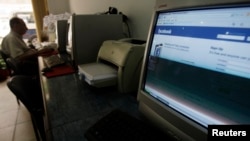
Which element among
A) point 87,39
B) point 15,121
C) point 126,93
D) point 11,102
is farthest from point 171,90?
point 11,102

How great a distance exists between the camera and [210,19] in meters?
0.44

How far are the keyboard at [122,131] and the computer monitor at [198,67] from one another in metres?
0.04

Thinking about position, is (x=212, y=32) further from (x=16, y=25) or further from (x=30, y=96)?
(x=16, y=25)

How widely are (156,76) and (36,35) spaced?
4162 millimetres

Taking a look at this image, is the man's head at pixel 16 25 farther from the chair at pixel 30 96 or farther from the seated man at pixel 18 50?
the chair at pixel 30 96

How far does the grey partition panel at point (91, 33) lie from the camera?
1267mm

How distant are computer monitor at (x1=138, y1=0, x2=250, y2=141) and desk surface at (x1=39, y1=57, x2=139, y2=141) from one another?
0.27 meters

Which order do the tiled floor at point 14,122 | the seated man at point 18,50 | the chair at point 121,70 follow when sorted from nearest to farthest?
the chair at point 121,70
the tiled floor at point 14,122
the seated man at point 18,50

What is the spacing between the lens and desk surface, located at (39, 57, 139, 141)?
704 millimetres

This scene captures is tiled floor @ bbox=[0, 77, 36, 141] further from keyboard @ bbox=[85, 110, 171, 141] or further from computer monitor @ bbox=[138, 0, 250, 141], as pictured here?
computer monitor @ bbox=[138, 0, 250, 141]

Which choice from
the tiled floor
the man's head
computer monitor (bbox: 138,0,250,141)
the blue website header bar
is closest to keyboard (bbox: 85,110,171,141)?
computer monitor (bbox: 138,0,250,141)

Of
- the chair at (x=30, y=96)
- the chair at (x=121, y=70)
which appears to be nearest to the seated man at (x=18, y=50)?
the chair at (x=30, y=96)

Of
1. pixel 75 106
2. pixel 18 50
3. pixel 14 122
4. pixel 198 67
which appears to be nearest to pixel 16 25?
pixel 18 50

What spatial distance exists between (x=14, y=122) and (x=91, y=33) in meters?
1.61
